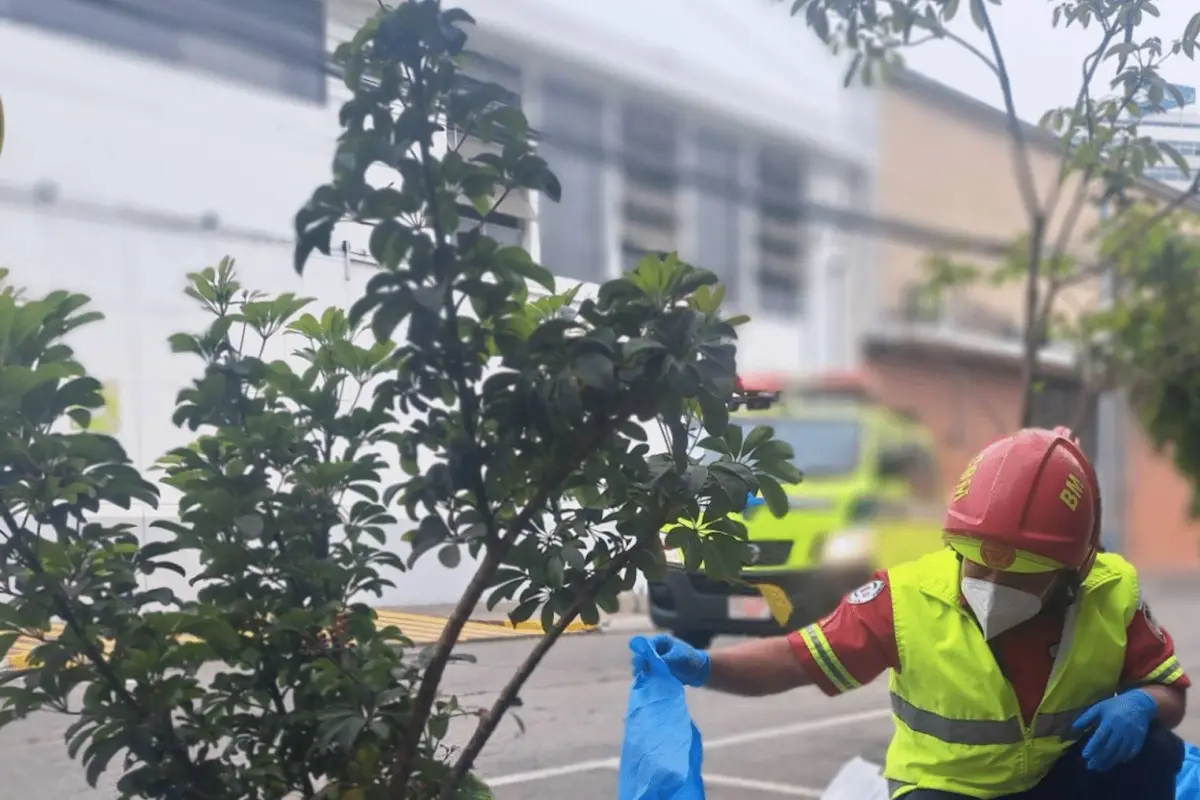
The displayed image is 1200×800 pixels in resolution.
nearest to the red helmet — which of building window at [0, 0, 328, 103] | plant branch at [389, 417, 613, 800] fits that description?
plant branch at [389, 417, 613, 800]

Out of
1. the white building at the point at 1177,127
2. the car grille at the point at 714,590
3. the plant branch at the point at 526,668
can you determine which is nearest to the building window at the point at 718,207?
the white building at the point at 1177,127

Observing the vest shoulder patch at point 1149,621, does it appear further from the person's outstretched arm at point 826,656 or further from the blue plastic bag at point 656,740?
the blue plastic bag at point 656,740

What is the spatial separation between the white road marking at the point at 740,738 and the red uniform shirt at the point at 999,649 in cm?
117

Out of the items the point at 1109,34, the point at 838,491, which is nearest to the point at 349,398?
the point at 1109,34

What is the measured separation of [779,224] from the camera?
25.5 feet

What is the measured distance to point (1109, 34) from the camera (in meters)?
3.32

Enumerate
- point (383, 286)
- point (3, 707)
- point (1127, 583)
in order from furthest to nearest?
1. point (1127, 583)
2. point (3, 707)
3. point (383, 286)

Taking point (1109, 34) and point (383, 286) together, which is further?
point (1109, 34)

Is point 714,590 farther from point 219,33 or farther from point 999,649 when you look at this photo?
point 219,33

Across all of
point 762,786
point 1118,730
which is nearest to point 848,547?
point 762,786

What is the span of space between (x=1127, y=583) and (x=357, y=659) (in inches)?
52.9

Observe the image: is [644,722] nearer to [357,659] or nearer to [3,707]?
[357,659]

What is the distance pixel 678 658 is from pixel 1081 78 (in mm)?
2131

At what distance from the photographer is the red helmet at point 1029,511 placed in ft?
Result: 7.32
